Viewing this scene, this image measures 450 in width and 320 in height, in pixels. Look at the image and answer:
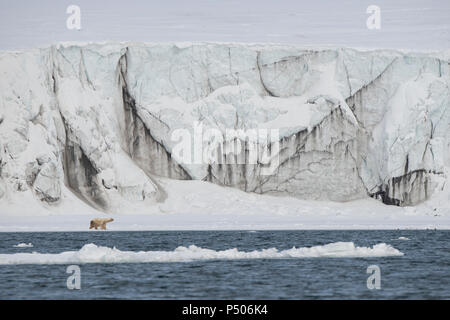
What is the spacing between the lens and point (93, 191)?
55281mm

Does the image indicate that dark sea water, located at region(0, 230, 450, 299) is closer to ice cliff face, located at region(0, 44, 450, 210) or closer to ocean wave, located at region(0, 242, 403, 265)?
ocean wave, located at region(0, 242, 403, 265)

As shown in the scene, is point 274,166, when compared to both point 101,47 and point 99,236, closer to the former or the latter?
point 101,47

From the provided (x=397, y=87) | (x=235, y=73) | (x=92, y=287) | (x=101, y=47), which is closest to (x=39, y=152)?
(x=101, y=47)

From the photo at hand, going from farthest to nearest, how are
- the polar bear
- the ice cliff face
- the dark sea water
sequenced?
the ice cliff face
the polar bear
the dark sea water

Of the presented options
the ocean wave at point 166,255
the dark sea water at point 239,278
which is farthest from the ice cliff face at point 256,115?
the ocean wave at point 166,255

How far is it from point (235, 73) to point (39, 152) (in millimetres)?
14335

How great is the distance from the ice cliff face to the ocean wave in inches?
985

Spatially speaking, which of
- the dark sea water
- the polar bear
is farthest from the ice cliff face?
the dark sea water

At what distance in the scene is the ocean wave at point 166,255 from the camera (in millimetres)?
28875

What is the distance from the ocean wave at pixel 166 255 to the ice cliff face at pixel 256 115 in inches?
985

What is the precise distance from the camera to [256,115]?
5800cm

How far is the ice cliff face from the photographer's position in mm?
55594

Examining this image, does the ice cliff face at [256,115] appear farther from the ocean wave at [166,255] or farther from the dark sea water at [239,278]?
the ocean wave at [166,255]

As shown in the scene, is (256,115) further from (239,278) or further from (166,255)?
(239,278)
